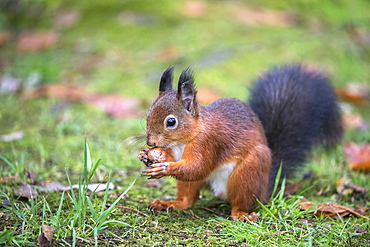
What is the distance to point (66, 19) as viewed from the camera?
571cm

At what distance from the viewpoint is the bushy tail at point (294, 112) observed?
237 cm

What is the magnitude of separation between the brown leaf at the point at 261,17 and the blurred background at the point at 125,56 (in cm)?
1

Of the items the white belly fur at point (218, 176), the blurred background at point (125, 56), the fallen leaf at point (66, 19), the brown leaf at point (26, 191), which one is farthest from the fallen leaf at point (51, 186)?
the fallen leaf at point (66, 19)

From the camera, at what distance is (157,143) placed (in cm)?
189

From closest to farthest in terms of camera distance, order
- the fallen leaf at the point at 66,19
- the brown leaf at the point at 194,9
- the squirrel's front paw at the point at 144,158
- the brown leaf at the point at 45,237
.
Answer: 1. the brown leaf at the point at 45,237
2. the squirrel's front paw at the point at 144,158
3. the fallen leaf at the point at 66,19
4. the brown leaf at the point at 194,9

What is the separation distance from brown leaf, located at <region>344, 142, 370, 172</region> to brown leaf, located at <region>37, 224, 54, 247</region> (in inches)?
76.7

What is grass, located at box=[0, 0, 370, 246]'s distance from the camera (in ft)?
5.54

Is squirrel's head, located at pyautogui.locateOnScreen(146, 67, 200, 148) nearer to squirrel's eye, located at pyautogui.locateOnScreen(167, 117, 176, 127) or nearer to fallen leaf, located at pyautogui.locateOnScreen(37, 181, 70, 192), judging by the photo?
squirrel's eye, located at pyautogui.locateOnScreen(167, 117, 176, 127)

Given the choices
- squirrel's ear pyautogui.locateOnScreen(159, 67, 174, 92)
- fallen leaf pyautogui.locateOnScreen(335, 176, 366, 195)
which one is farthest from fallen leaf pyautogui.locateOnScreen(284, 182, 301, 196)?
squirrel's ear pyautogui.locateOnScreen(159, 67, 174, 92)

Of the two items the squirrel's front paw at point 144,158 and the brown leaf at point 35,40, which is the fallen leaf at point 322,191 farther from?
the brown leaf at point 35,40

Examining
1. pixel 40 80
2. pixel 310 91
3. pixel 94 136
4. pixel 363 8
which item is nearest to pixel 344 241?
pixel 310 91

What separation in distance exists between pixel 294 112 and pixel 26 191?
1.44 metres

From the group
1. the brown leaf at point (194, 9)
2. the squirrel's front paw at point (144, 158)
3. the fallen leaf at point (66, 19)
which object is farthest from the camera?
the brown leaf at point (194, 9)

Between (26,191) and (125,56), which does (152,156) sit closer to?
(26,191)
